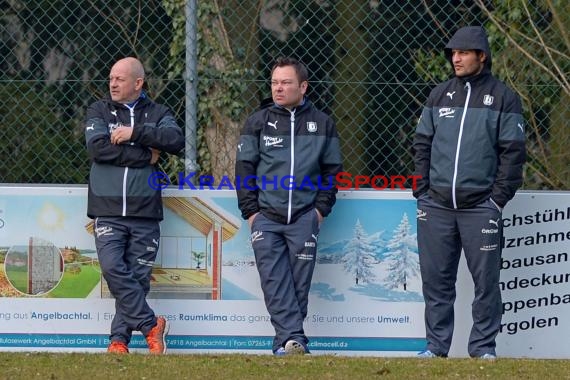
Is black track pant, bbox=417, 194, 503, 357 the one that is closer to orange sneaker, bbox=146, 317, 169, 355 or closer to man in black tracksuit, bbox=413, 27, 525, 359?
man in black tracksuit, bbox=413, 27, 525, 359

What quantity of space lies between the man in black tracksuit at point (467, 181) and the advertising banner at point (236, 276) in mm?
465

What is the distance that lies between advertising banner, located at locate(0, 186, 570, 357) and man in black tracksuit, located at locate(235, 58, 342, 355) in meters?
0.36

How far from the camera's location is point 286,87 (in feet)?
29.9

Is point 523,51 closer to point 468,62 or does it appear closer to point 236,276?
point 468,62

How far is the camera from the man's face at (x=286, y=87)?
910 centimetres

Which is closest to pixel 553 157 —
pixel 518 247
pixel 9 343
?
pixel 518 247

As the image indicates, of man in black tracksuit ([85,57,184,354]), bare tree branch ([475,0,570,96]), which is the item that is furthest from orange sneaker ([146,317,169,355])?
bare tree branch ([475,0,570,96])

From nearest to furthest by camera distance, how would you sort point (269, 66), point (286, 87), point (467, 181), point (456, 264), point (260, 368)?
point (260, 368) → point (467, 181) → point (456, 264) → point (286, 87) → point (269, 66)

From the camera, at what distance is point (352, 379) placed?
7.91 m

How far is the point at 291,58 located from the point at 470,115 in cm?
Result: 139

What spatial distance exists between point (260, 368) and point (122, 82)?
2.11 metres

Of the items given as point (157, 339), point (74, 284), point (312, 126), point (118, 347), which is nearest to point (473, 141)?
point (312, 126)

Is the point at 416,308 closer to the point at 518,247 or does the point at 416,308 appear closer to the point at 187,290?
the point at 518,247

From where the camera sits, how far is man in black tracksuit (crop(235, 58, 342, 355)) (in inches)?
356
